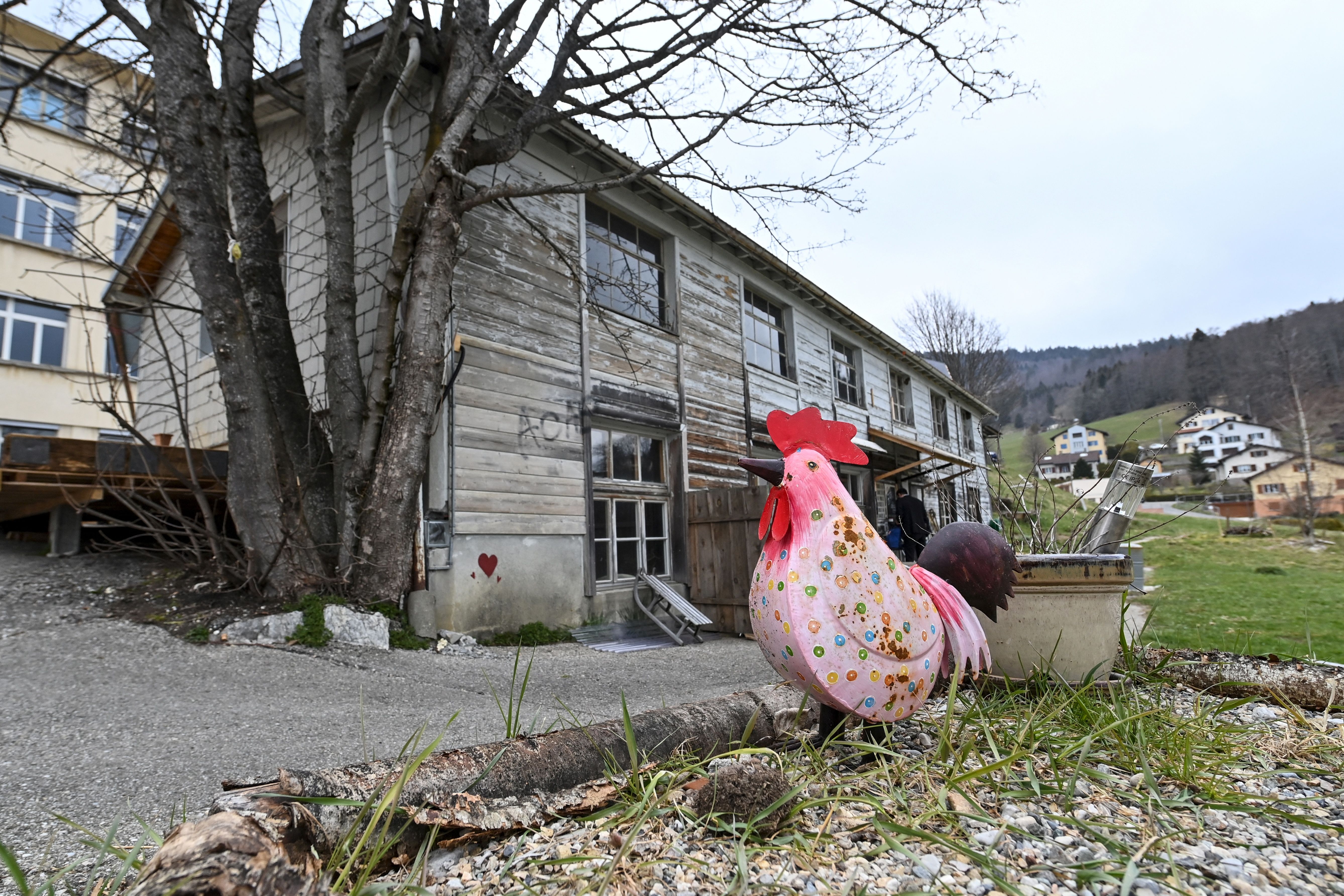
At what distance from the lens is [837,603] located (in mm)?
1960

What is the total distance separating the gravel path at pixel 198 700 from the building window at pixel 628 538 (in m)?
1.60

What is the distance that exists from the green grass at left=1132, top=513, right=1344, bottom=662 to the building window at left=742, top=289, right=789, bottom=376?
18.0 ft

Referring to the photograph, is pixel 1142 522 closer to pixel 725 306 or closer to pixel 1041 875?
pixel 725 306

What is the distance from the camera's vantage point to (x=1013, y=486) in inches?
162

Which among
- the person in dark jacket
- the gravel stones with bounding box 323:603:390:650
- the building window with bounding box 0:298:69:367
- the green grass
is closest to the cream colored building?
the building window with bounding box 0:298:69:367

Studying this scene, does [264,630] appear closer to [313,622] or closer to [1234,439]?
[313,622]

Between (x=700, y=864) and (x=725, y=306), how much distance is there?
910cm

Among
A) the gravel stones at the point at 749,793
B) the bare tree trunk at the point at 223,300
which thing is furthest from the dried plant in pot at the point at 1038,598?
the bare tree trunk at the point at 223,300

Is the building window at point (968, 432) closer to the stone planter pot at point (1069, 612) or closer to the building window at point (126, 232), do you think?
the stone planter pot at point (1069, 612)

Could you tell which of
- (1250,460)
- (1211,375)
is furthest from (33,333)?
(1250,460)

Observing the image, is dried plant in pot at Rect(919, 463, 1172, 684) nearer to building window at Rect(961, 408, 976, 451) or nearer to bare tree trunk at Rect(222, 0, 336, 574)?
bare tree trunk at Rect(222, 0, 336, 574)

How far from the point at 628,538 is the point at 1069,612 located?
5535mm

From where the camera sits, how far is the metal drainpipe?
6.31m

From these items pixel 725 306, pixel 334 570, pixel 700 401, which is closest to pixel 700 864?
pixel 334 570
